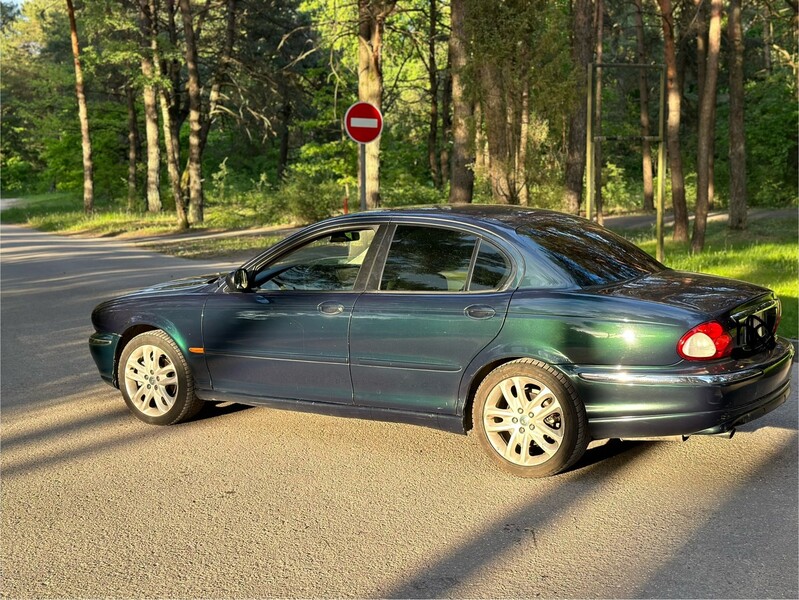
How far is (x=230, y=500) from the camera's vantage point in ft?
16.0

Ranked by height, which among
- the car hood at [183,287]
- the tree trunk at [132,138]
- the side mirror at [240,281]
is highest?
the tree trunk at [132,138]

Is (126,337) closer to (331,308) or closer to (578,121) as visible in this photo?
(331,308)

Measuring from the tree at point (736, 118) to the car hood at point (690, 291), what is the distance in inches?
769

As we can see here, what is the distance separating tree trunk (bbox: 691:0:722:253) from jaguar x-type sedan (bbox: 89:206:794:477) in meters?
12.4

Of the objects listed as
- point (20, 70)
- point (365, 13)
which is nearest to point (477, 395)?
point (365, 13)

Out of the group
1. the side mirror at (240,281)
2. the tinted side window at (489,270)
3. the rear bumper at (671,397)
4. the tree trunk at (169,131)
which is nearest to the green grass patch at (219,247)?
the tree trunk at (169,131)

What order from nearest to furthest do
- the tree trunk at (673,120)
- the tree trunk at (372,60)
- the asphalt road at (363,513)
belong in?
the asphalt road at (363,513) < the tree trunk at (673,120) < the tree trunk at (372,60)

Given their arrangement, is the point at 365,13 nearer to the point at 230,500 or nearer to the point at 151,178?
the point at 151,178

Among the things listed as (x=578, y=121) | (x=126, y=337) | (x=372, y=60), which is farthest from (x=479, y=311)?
(x=372, y=60)

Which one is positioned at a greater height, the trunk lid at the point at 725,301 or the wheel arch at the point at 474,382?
the trunk lid at the point at 725,301

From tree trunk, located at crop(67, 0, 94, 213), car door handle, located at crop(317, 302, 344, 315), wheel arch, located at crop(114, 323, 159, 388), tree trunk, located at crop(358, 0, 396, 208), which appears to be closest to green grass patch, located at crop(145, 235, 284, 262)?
tree trunk, located at crop(358, 0, 396, 208)

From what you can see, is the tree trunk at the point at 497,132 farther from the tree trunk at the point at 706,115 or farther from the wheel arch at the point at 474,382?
the wheel arch at the point at 474,382

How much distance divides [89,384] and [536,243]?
14.3 ft

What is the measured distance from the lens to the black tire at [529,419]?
197 inches
